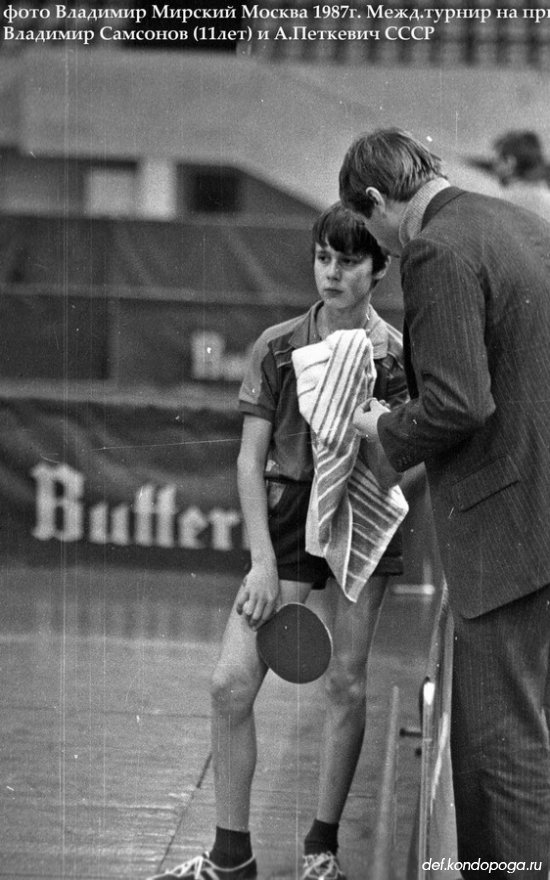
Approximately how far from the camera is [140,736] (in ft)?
11.7

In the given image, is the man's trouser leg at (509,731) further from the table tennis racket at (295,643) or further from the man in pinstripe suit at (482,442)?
the table tennis racket at (295,643)

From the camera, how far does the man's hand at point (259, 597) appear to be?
2.68 meters

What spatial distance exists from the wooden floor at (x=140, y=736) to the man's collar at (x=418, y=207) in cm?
143

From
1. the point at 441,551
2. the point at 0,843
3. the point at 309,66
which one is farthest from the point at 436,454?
the point at 309,66

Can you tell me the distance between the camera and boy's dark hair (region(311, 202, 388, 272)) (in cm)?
265

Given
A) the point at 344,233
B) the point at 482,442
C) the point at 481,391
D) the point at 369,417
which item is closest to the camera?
the point at 481,391

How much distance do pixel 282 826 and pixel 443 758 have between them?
576 millimetres

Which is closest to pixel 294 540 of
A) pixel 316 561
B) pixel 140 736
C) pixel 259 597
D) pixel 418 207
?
pixel 316 561

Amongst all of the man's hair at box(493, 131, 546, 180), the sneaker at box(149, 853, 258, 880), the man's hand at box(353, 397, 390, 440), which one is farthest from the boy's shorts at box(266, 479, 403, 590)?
the man's hair at box(493, 131, 546, 180)

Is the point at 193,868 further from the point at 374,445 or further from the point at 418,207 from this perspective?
the point at 418,207

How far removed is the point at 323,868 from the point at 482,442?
1.09 metres

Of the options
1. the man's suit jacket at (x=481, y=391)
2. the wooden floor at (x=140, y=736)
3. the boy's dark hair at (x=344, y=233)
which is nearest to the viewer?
the man's suit jacket at (x=481, y=391)

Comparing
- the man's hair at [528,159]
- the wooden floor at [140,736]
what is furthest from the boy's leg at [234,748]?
the man's hair at [528,159]

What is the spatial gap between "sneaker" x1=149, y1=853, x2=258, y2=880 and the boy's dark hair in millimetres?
1414
